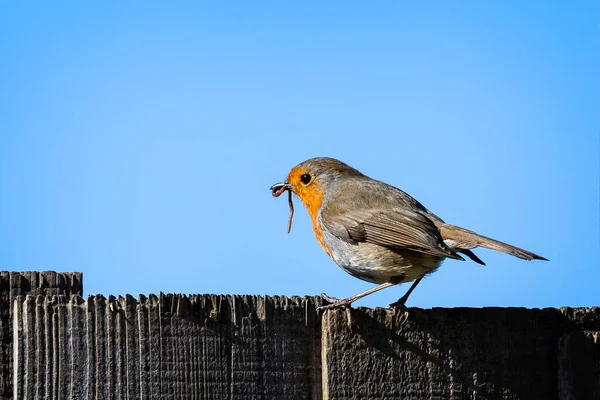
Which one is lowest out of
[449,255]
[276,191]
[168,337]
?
[168,337]

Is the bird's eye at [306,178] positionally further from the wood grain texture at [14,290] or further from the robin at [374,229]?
the wood grain texture at [14,290]

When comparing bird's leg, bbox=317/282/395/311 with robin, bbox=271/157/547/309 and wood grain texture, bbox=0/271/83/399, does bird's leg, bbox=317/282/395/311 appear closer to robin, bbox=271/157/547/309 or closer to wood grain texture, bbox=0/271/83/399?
robin, bbox=271/157/547/309

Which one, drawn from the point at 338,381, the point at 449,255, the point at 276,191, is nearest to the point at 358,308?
the point at 338,381

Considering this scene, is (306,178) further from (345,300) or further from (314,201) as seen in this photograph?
(345,300)

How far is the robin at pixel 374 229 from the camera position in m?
4.83

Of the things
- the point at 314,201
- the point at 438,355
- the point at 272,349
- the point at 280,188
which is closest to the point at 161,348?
the point at 272,349

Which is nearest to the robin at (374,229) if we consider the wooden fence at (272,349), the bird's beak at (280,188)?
the bird's beak at (280,188)

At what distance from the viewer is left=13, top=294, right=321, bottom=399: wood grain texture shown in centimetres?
256

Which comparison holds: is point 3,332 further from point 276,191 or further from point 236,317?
point 276,191

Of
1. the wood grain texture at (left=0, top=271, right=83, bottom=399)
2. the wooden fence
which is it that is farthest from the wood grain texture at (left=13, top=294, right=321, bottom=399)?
the wood grain texture at (left=0, top=271, right=83, bottom=399)

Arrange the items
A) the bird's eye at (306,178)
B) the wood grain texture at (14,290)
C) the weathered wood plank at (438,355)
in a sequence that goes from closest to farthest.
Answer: the wood grain texture at (14,290), the weathered wood plank at (438,355), the bird's eye at (306,178)

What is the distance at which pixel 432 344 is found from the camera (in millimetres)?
3076

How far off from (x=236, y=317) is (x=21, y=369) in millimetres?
660

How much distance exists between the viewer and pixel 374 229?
5.13 metres
